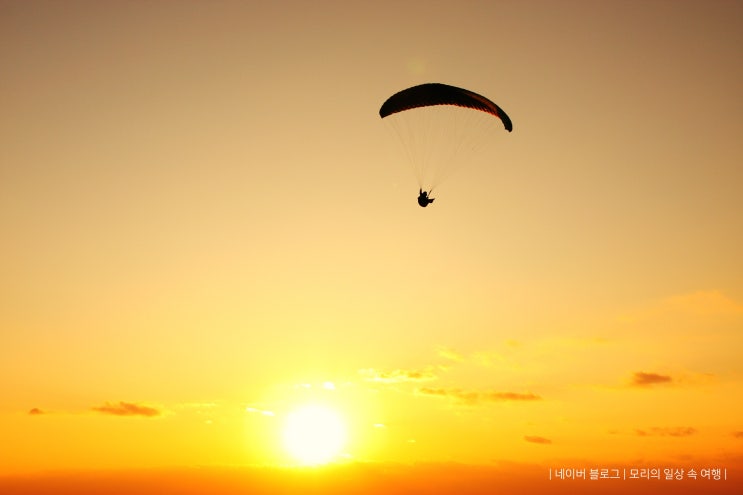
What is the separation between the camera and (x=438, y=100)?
66.3 meters

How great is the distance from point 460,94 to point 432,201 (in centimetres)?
902

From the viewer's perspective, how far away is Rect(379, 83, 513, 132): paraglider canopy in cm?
6581

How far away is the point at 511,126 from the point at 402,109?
9212mm

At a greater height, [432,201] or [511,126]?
[511,126]

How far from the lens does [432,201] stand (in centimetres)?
6769

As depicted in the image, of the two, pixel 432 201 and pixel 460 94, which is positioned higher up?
pixel 460 94

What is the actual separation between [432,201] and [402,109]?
8066 millimetres

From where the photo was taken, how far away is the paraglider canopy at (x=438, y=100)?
2591 inches

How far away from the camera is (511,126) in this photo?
2672 inches

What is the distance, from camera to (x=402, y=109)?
2667 inches

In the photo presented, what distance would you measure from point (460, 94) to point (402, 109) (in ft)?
16.9

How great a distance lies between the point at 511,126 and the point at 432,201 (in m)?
9.11

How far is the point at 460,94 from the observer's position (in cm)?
6556
